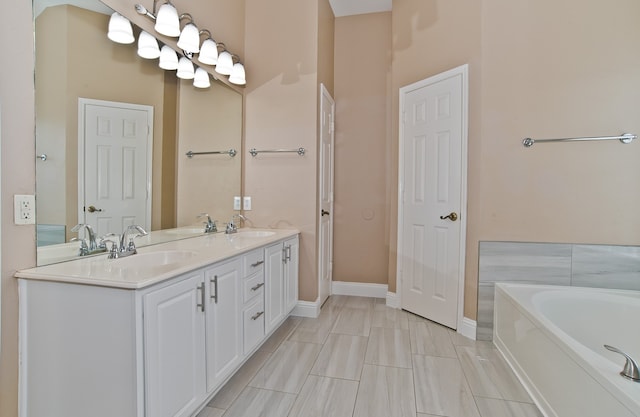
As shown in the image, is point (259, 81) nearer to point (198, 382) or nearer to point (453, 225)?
point (453, 225)

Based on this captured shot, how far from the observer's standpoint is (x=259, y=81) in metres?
2.93

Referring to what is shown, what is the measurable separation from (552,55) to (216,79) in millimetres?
2580

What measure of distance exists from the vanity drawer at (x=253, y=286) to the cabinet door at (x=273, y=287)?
0.25ft

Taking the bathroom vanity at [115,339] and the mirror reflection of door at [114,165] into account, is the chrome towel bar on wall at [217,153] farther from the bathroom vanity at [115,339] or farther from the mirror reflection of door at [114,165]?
the bathroom vanity at [115,339]

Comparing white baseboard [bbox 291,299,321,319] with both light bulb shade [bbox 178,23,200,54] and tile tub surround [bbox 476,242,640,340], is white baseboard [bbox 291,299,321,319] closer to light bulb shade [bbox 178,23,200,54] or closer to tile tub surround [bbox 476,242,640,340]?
tile tub surround [bbox 476,242,640,340]

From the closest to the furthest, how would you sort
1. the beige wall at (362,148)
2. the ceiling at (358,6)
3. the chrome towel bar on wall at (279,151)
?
the chrome towel bar on wall at (279,151) → the ceiling at (358,6) → the beige wall at (362,148)

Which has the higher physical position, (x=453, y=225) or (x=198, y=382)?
(x=453, y=225)

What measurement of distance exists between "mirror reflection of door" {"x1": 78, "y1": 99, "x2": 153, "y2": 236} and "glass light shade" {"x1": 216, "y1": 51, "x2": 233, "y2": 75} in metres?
0.88

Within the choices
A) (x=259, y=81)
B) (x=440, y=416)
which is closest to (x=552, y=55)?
(x=259, y=81)

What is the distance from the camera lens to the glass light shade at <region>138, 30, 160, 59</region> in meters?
1.82

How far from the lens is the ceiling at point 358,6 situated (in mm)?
3316

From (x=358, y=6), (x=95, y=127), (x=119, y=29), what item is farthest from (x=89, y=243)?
(x=358, y=6)

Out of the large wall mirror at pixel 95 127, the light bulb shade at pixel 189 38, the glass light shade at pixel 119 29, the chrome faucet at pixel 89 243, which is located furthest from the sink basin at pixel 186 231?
the light bulb shade at pixel 189 38

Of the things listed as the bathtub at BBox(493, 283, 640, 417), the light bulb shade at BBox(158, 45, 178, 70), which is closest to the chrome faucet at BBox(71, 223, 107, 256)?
the light bulb shade at BBox(158, 45, 178, 70)
